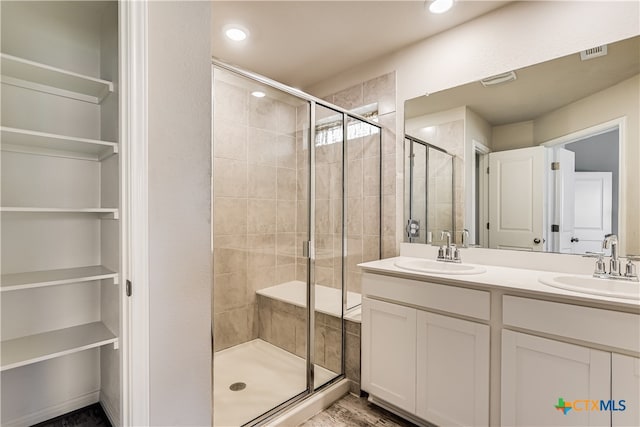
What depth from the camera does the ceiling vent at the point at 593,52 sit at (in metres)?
1.56

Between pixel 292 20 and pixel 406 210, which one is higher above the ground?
pixel 292 20

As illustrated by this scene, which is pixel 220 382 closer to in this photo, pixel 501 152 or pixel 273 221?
pixel 273 221

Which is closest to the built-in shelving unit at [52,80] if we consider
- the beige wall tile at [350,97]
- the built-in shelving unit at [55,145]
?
the built-in shelving unit at [55,145]

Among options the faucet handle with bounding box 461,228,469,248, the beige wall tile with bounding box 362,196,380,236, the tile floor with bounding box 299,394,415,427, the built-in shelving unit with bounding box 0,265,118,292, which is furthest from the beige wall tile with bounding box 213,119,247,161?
the tile floor with bounding box 299,394,415,427

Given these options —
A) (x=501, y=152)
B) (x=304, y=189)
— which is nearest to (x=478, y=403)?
(x=501, y=152)

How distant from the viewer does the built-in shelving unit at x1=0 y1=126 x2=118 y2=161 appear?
41.5 inches

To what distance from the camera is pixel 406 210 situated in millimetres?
2299

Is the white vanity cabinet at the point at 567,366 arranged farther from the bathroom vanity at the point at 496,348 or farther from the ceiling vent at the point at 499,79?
the ceiling vent at the point at 499,79

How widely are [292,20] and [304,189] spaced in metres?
1.08

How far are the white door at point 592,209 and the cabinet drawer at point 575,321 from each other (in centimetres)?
55

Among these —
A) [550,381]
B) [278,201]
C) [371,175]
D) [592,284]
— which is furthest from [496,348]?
[278,201]

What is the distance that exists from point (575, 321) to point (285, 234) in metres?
1.73

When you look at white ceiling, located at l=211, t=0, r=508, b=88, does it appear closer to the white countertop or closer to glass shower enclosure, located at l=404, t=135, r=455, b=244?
glass shower enclosure, located at l=404, t=135, r=455, b=244

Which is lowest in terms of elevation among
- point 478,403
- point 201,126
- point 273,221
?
point 478,403
